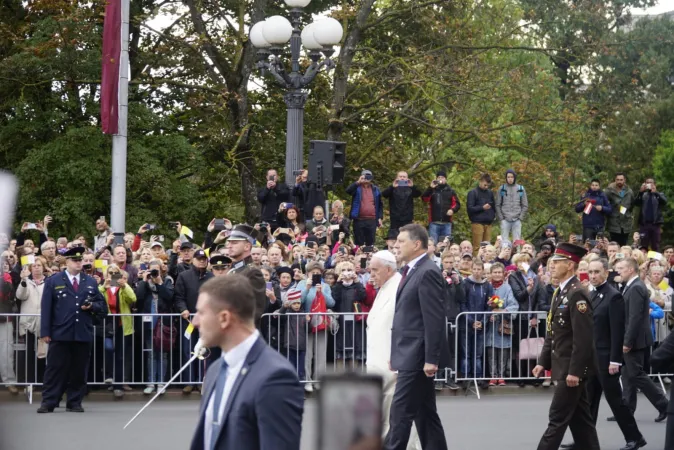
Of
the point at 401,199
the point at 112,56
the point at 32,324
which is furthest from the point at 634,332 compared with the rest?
A: the point at 112,56

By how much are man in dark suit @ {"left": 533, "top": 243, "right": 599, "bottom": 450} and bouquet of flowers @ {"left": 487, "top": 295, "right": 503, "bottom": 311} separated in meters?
5.54

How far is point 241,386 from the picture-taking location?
4.61 meters

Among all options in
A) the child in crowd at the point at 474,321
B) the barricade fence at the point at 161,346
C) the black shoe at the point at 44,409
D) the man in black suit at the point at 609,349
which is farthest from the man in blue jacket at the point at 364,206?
the man in black suit at the point at 609,349

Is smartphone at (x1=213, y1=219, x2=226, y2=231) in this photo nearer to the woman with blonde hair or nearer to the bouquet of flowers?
the woman with blonde hair

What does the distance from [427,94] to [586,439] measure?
1745 cm

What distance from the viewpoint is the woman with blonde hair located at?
14258mm

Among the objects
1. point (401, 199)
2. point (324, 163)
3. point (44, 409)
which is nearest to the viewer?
point (44, 409)

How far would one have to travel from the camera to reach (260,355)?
15.3ft

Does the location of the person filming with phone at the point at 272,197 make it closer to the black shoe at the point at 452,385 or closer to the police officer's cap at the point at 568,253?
the black shoe at the point at 452,385

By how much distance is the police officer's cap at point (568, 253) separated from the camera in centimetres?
962

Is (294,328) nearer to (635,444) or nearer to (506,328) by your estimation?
(506,328)

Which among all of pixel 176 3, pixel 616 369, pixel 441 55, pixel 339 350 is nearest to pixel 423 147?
pixel 441 55

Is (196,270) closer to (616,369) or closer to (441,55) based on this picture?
(616,369)

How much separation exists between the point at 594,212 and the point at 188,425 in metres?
12.4
